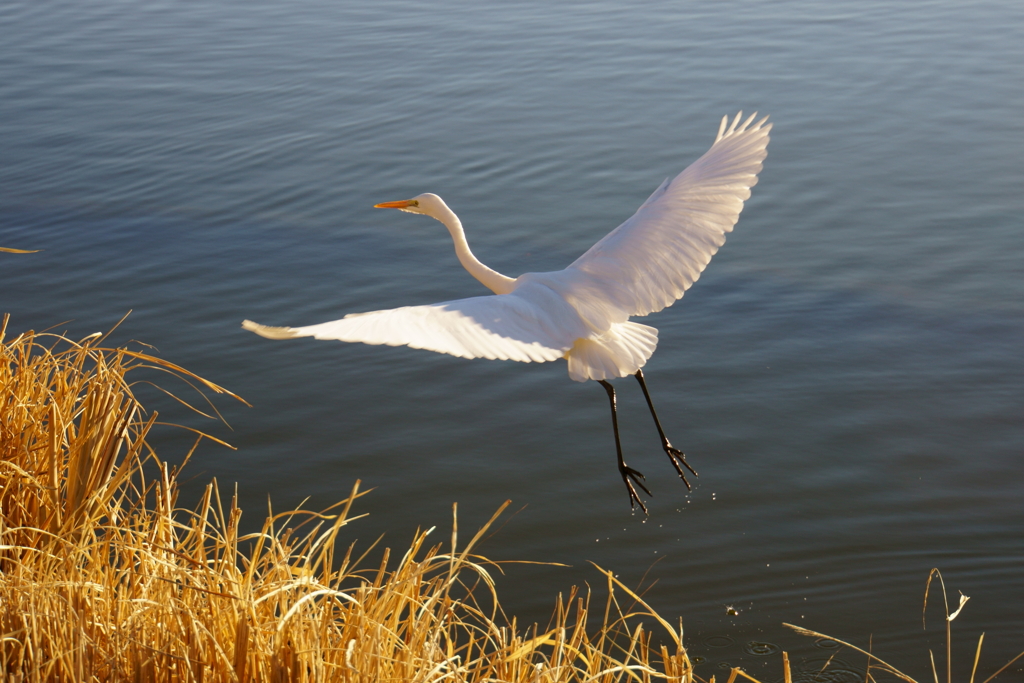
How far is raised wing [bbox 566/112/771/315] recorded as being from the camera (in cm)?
335

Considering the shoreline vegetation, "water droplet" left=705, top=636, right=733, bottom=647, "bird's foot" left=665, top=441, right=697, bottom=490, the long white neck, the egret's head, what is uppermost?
the egret's head

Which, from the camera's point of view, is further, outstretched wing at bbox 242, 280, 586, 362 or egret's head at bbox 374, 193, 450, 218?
egret's head at bbox 374, 193, 450, 218

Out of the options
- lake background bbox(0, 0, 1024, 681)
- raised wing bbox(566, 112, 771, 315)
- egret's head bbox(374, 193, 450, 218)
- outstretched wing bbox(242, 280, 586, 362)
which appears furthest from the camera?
lake background bbox(0, 0, 1024, 681)

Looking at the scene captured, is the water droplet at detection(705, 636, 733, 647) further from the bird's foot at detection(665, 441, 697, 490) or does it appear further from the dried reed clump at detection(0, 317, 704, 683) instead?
the dried reed clump at detection(0, 317, 704, 683)

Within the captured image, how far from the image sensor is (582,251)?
19.9 feet

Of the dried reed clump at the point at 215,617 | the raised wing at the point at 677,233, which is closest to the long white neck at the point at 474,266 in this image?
the raised wing at the point at 677,233

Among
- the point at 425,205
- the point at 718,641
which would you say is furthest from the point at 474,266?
the point at 718,641

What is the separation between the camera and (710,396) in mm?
4836

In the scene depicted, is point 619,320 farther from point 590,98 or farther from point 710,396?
point 590,98

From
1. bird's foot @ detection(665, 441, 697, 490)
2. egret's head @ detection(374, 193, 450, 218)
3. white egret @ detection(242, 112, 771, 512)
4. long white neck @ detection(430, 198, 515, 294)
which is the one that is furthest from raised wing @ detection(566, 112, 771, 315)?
egret's head @ detection(374, 193, 450, 218)

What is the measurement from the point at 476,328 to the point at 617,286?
0.83 m

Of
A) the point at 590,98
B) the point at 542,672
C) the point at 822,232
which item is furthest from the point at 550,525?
the point at 590,98

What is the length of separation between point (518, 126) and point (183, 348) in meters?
3.80

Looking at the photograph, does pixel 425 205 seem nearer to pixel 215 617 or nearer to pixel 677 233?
pixel 677 233
